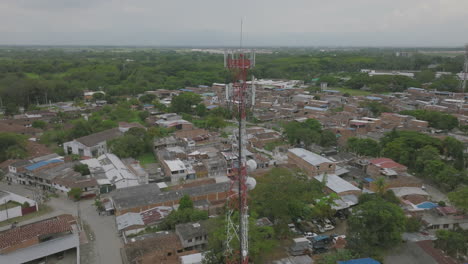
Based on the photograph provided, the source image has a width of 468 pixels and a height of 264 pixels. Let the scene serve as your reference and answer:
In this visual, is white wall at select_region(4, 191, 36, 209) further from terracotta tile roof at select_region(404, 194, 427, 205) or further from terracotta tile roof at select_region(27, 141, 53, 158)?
terracotta tile roof at select_region(404, 194, 427, 205)

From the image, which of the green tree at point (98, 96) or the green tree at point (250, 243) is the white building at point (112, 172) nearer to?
the green tree at point (250, 243)

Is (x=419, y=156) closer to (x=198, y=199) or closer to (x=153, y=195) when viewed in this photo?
(x=198, y=199)

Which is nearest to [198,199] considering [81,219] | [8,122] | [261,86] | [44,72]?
[81,219]

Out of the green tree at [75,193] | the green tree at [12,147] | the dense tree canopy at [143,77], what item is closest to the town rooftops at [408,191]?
the green tree at [75,193]

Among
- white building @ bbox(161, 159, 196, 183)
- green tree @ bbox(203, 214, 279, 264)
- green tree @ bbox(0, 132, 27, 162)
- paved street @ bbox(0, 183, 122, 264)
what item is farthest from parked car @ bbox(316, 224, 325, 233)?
green tree @ bbox(0, 132, 27, 162)

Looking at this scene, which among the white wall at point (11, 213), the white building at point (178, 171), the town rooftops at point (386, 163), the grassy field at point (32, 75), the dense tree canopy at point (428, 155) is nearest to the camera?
the white wall at point (11, 213)
